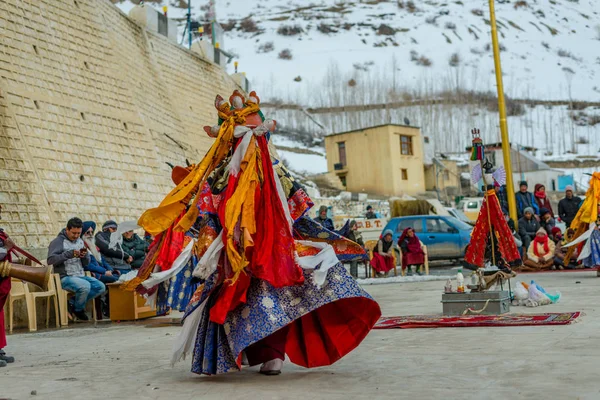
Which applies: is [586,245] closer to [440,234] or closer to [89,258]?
[440,234]

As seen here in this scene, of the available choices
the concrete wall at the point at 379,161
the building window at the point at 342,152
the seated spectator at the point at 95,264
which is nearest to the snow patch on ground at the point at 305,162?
the building window at the point at 342,152

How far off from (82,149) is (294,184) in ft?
47.7

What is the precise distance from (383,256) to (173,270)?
31.8 ft

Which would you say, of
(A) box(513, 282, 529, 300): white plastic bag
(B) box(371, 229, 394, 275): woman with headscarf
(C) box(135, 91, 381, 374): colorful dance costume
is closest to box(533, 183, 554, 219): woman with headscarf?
(B) box(371, 229, 394, 275): woman with headscarf

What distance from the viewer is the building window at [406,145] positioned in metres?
53.3

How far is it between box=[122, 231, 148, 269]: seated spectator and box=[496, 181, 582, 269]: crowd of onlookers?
267 inches

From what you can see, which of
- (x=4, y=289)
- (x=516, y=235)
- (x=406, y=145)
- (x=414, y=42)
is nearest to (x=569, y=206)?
(x=516, y=235)

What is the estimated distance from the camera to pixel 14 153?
53.4ft

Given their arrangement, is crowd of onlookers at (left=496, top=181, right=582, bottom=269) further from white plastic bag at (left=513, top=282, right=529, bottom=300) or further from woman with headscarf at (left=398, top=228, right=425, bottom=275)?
white plastic bag at (left=513, top=282, right=529, bottom=300)

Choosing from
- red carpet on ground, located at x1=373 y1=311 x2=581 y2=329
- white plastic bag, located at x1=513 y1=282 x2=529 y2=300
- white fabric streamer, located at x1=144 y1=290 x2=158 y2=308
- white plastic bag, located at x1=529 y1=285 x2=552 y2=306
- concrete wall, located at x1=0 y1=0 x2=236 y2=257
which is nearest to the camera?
red carpet on ground, located at x1=373 y1=311 x2=581 y2=329

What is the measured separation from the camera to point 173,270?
8.00 m

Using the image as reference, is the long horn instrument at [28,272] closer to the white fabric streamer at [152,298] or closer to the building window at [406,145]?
the white fabric streamer at [152,298]

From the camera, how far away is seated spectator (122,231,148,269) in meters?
12.2

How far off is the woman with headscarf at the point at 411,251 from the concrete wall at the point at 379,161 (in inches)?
1361
